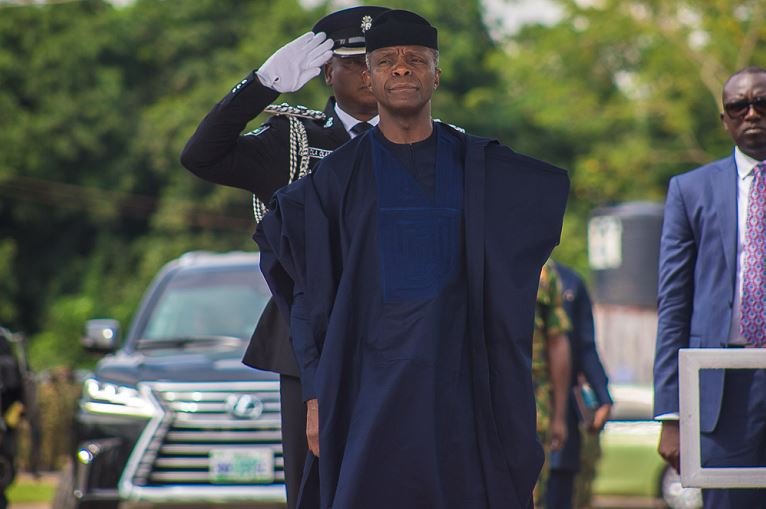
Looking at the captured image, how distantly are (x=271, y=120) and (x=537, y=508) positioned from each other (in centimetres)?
399

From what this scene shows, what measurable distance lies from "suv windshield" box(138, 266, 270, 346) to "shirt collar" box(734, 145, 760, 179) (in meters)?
4.92

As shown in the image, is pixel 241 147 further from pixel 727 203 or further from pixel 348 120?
pixel 727 203

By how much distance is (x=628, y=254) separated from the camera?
76.6 feet

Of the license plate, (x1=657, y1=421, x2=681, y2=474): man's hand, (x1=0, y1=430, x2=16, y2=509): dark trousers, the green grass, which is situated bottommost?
the green grass

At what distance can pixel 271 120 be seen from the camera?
17.5 feet

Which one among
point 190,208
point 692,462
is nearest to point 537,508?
point 692,462

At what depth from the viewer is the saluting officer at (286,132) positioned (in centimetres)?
504

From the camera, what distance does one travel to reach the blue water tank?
23234 mm

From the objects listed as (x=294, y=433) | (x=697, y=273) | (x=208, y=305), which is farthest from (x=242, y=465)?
(x=294, y=433)

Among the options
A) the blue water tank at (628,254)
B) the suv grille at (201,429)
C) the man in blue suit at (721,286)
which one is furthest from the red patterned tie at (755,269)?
the blue water tank at (628,254)

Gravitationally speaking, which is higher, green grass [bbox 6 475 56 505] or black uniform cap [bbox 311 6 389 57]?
black uniform cap [bbox 311 6 389 57]

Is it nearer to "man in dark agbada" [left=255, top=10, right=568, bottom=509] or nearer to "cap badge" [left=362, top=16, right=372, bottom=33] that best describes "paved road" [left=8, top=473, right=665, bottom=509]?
"cap badge" [left=362, top=16, right=372, bottom=33]

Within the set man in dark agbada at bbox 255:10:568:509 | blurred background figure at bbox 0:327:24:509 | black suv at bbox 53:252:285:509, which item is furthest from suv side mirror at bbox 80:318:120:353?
man in dark agbada at bbox 255:10:568:509

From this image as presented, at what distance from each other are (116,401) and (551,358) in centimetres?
255
